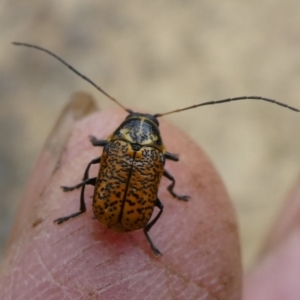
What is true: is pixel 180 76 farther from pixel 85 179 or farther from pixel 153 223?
pixel 153 223

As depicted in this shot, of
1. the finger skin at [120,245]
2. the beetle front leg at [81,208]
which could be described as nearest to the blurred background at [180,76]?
the finger skin at [120,245]

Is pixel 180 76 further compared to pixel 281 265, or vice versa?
pixel 180 76

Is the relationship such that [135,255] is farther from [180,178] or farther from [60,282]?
[180,178]

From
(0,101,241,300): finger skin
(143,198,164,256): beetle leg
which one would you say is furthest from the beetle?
(0,101,241,300): finger skin

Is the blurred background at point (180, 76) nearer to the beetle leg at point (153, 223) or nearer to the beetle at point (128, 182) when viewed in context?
the beetle leg at point (153, 223)

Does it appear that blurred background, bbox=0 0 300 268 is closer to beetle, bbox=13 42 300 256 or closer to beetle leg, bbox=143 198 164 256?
beetle leg, bbox=143 198 164 256

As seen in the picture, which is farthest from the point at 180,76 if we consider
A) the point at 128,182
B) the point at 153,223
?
the point at 128,182
